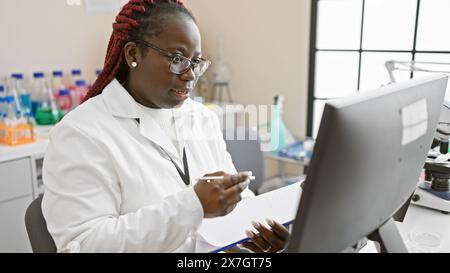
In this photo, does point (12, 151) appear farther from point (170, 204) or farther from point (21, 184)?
point (170, 204)

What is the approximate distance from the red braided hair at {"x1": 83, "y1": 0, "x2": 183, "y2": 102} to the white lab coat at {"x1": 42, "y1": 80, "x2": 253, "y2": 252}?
7 centimetres

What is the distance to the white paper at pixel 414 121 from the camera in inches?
28.6

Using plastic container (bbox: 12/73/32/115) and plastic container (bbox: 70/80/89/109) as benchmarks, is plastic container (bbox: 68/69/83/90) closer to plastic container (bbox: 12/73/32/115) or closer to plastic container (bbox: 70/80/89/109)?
plastic container (bbox: 70/80/89/109)

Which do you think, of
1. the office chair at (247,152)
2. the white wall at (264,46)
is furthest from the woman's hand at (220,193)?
the white wall at (264,46)

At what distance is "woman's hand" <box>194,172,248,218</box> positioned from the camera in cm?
93

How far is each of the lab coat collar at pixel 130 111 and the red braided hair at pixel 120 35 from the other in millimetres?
53

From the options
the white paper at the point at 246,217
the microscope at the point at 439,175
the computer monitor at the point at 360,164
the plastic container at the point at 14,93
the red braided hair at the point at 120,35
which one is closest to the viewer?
the computer monitor at the point at 360,164

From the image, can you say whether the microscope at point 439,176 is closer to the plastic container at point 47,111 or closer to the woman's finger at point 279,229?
the woman's finger at point 279,229

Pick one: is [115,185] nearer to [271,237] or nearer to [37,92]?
[271,237]

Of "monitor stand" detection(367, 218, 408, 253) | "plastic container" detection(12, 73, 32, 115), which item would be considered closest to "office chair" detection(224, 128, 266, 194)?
"monitor stand" detection(367, 218, 408, 253)

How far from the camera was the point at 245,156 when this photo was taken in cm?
204

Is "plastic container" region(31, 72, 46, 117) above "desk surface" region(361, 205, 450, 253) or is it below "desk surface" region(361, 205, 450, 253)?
above
